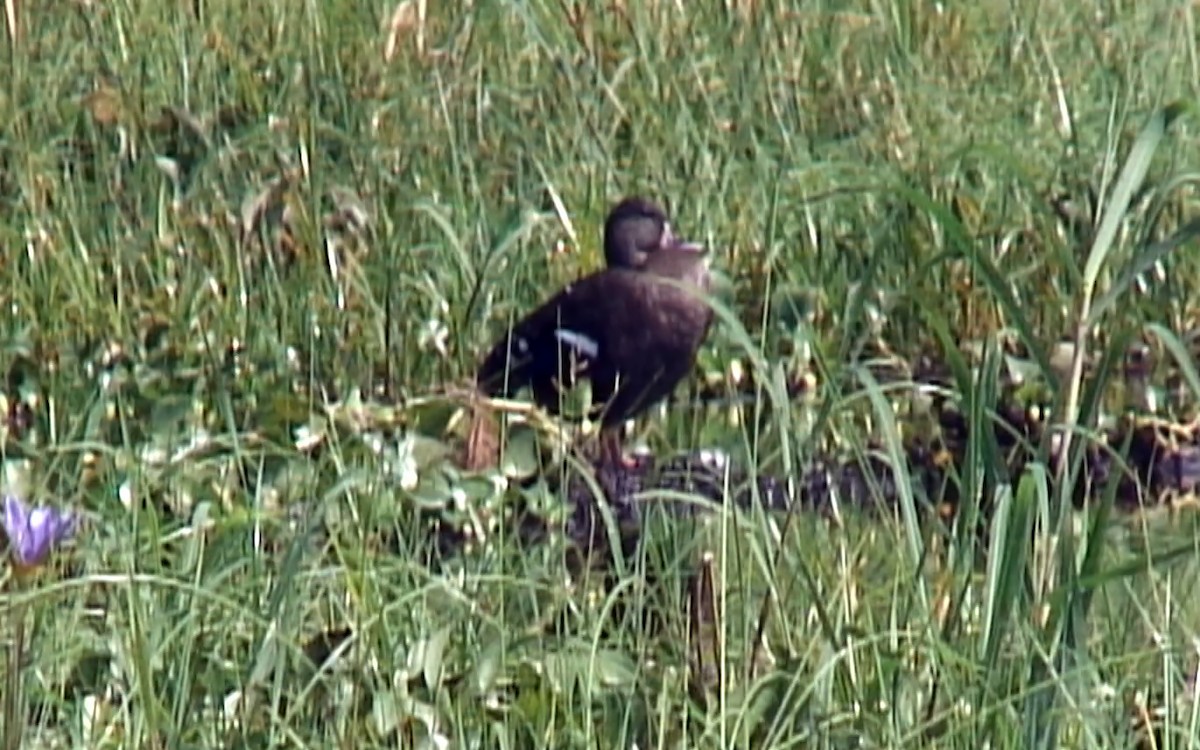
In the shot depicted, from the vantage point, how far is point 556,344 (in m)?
4.74

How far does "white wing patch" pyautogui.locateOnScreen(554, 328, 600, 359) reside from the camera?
4.74 metres

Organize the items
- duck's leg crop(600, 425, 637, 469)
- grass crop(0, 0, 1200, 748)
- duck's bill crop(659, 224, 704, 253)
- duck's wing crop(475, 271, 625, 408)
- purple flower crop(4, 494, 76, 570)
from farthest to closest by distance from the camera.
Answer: duck's bill crop(659, 224, 704, 253)
duck's wing crop(475, 271, 625, 408)
duck's leg crop(600, 425, 637, 469)
grass crop(0, 0, 1200, 748)
purple flower crop(4, 494, 76, 570)

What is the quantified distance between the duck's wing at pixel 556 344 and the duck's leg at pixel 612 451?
105mm

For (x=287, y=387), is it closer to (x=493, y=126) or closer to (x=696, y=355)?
(x=696, y=355)

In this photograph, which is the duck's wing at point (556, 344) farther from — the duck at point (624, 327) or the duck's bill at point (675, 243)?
the duck's bill at point (675, 243)

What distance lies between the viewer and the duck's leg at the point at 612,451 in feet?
14.0

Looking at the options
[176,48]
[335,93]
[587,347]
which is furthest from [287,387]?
[176,48]

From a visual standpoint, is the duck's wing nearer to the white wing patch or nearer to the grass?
the white wing patch

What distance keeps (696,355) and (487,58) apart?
3.93 ft

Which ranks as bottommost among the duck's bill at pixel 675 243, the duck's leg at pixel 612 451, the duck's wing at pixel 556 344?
the duck's leg at pixel 612 451

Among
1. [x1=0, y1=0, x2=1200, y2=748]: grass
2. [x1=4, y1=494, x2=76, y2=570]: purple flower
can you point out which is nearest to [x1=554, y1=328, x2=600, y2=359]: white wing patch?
[x1=0, y1=0, x2=1200, y2=748]: grass

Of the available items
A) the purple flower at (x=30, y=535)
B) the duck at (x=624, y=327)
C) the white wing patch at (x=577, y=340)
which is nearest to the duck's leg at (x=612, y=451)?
the duck at (x=624, y=327)

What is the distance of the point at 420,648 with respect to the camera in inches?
118

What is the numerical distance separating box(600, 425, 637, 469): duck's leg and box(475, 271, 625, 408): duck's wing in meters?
0.10
